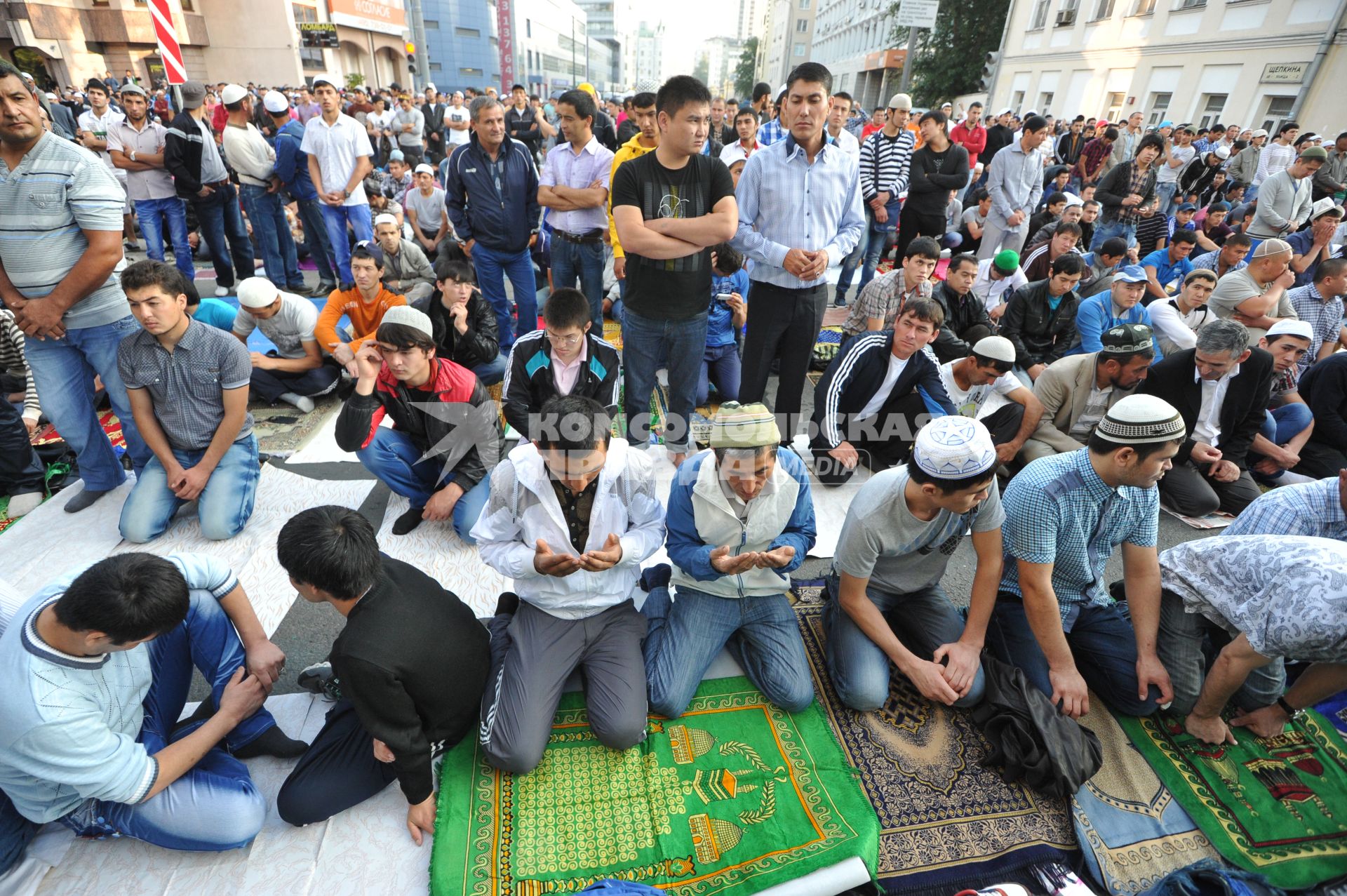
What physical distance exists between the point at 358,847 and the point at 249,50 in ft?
102

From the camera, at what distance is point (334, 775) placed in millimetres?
2000

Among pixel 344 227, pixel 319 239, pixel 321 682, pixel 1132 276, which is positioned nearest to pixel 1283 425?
pixel 1132 276

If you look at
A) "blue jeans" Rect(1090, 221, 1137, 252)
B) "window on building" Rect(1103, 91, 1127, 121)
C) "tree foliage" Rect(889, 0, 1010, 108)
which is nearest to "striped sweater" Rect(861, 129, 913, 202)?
"blue jeans" Rect(1090, 221, 1137, 252)

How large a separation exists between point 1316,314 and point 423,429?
6332 millimetres

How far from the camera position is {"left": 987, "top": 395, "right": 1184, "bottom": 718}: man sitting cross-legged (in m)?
2.24

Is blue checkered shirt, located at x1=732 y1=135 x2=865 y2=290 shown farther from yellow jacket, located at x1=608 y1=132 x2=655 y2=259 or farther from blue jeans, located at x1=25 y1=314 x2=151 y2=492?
blue jeans, located at x1=25 y1=314 x2=151 y2=492

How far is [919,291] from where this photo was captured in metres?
4.52

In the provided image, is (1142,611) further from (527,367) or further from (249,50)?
(249,50)

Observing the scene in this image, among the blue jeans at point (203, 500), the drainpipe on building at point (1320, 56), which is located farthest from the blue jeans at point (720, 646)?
the drainpipe on building at point (1320, 56)

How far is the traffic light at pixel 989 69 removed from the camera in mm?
23344

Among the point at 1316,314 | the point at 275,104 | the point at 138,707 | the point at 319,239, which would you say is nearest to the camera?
the point at 138,707

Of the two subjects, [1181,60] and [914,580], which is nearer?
[914,580]

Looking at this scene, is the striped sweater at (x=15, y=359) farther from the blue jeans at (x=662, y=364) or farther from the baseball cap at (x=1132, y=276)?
the baseball cap at (x=1132, y=276)

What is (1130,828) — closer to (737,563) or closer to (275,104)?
(737,563)
